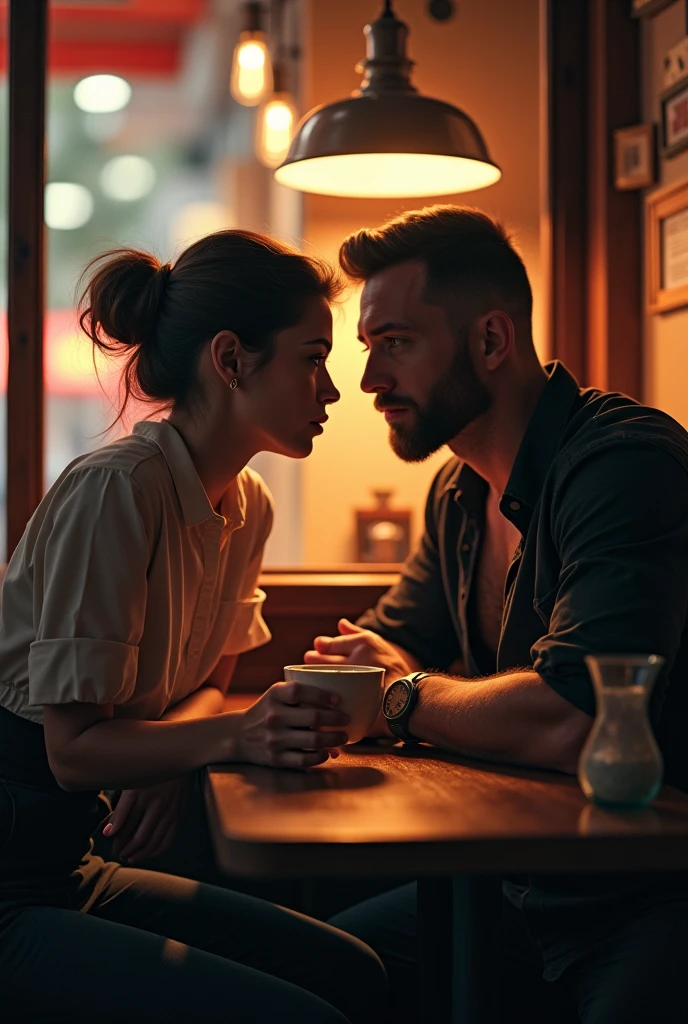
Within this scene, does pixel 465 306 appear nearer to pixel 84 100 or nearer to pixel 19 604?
pixel 19 604

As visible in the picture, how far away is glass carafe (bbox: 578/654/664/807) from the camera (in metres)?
0.99

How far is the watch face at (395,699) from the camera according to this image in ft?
4.66

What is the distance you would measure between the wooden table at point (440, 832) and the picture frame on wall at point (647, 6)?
5.75 ft

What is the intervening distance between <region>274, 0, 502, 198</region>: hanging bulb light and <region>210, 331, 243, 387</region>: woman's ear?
48 cm

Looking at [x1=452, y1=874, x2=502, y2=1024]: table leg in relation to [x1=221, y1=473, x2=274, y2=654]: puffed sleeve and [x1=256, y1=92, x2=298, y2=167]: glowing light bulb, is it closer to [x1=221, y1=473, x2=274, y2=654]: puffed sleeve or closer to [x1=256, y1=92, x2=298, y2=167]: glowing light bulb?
[x1=221, y1=473, x2=274, y2=654]: puffed sleeve

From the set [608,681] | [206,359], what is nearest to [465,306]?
[206,359]

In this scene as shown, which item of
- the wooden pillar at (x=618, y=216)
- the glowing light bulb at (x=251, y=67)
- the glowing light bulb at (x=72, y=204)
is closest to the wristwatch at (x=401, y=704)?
the wooden pillar at (x=618, y=216)

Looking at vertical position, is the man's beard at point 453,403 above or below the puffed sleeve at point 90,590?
above

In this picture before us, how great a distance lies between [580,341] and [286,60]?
96.2 inches

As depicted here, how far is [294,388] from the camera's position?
1566mm

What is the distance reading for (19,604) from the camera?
1.41 m

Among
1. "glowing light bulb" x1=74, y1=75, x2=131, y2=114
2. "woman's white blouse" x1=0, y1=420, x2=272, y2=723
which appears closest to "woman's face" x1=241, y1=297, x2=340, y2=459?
"woman's white blouse" x1=0, y1=420, x2=272, y2=723

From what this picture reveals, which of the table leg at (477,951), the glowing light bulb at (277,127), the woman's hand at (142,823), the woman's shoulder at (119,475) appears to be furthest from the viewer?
the glowing light bulb at (277,127)

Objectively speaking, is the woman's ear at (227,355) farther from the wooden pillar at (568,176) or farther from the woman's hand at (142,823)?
the wooden pillar at (568,176)
